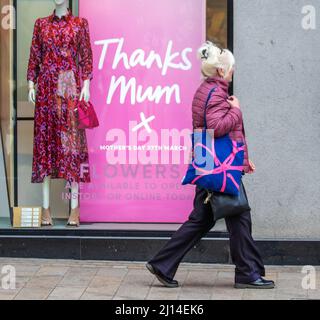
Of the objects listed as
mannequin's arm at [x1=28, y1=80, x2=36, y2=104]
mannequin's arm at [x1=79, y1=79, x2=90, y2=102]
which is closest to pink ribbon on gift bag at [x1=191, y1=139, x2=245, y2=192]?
mannequin's arm at [x1=79, y1=79, x2=90, y2=102]

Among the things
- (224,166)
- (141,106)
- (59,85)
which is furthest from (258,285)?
(59,85)

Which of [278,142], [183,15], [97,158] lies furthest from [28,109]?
[278,142]

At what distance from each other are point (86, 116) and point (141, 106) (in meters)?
0.58

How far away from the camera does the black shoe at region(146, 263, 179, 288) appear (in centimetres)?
823

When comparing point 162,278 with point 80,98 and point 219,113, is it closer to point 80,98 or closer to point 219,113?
point 219,113

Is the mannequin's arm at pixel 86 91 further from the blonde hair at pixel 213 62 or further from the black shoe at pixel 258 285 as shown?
the black shoe at pixel 258 285

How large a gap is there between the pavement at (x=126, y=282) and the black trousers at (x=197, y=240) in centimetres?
18

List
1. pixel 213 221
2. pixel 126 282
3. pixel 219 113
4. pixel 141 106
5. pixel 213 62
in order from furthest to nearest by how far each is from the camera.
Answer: pixel 141 106 → pixel 126 282 → pixel 213 221 → pixel 213 62 → pixel 219 113

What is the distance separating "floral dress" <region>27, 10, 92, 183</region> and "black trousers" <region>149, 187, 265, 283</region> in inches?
68.8

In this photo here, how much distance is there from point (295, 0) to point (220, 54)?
1464 mm

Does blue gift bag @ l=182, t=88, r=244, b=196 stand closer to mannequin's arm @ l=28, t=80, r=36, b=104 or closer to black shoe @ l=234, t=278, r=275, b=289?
black shoe @ l=234, t=278, r=275, b=289

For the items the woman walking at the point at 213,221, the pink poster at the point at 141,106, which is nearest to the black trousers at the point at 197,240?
the woman walking at the point at 213,221

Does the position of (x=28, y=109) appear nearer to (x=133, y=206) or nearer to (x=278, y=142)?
(x=133, y=206)

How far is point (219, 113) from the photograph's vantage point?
797 cm
